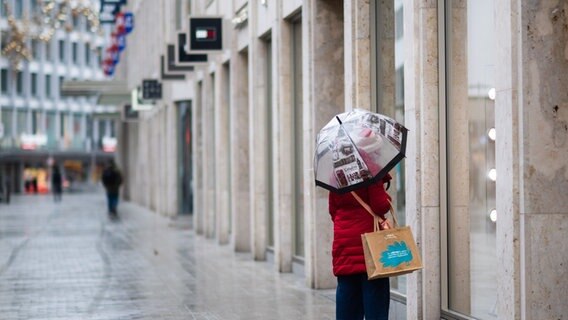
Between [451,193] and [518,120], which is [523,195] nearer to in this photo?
[518,120]

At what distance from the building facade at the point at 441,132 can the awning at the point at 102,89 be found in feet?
103

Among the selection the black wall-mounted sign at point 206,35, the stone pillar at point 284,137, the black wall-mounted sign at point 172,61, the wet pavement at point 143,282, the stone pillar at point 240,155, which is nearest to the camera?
the wet pavement at point 143,282

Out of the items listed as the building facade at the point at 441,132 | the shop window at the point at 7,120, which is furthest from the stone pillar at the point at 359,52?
the shop window at the point at 7,120

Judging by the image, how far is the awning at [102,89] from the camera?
2041 inches

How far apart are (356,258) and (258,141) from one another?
478 inches

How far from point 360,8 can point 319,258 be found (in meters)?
3.52

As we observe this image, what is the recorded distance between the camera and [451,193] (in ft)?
34.6

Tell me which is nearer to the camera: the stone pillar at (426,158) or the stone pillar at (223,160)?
the stone pillar at (426,158)

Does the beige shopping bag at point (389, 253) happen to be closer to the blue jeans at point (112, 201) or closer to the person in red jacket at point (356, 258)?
the person in red jacket at point (356, 258)

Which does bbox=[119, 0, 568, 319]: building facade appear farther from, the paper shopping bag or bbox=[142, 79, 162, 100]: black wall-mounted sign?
bbox=[142, 79, 162, 100]: black wall-mounted sign

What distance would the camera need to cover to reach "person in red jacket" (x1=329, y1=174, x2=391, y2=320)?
7996 millimetres

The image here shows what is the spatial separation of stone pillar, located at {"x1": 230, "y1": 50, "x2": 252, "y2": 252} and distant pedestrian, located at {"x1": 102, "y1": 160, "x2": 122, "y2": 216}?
58.6 feet

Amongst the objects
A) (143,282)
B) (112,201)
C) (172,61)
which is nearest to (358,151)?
(143,282)

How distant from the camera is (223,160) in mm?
24125
